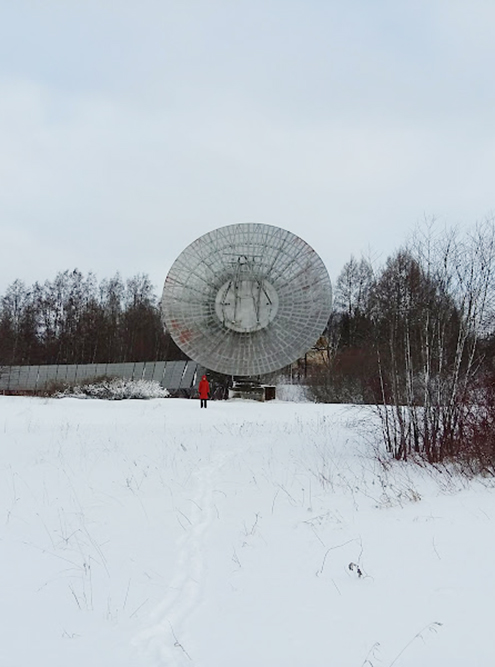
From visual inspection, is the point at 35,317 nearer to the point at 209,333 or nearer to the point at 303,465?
the point at 209,333

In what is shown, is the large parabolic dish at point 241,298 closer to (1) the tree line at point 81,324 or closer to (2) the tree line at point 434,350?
(2) the tree line at point 434,350

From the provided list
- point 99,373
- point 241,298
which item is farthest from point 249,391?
point 99,373

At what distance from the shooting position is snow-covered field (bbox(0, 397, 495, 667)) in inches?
144

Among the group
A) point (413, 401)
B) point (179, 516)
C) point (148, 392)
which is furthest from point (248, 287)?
point (179, 516)

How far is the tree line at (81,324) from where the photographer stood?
56.9m

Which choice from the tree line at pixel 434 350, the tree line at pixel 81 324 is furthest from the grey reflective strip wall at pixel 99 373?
the tree line at pixel 434 350

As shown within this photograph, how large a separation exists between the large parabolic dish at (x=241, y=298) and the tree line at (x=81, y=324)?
86.2 feet

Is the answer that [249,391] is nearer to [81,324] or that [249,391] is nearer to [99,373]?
[99,373]

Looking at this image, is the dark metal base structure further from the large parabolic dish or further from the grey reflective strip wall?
the grey reflective strip wall

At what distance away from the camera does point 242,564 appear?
5.20 metres

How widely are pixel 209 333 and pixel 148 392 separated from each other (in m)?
5.06

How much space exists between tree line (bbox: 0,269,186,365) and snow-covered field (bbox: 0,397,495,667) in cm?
4576

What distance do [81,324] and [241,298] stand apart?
35419 millimetres

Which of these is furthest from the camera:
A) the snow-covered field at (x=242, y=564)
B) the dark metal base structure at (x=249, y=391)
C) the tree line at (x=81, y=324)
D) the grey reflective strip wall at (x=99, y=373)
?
the tree line at (x=81, y=324)
